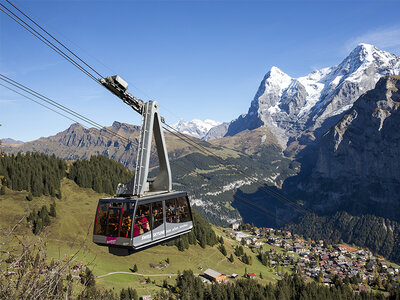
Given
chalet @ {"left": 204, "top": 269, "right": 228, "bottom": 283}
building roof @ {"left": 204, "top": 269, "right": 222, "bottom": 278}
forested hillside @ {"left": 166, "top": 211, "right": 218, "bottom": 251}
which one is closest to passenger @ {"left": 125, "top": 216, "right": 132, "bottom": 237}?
chalet @ {"left": 204, "top": 269, "right": 228, "bottom": 283}

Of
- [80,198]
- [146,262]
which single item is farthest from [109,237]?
[80,198]

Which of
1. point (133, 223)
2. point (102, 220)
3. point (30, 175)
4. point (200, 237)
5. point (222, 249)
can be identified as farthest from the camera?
point (200, 237)

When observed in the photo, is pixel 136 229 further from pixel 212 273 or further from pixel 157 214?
pixel 212 273

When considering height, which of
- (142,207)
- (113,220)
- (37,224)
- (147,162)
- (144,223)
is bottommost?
(37,224)

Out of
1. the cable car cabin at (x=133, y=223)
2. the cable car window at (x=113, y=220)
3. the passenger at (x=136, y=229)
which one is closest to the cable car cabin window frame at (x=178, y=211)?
the cable car cabin at (x=133, y=223)

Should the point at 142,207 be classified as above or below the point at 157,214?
above

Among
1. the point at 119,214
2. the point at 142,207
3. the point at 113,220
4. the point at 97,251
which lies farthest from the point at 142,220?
the point at 97,251

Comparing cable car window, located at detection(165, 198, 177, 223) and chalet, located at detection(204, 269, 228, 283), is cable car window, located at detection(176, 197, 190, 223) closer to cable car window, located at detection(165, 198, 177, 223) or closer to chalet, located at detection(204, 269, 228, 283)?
cable car window, located at detection(165, 198, 177, 223)
